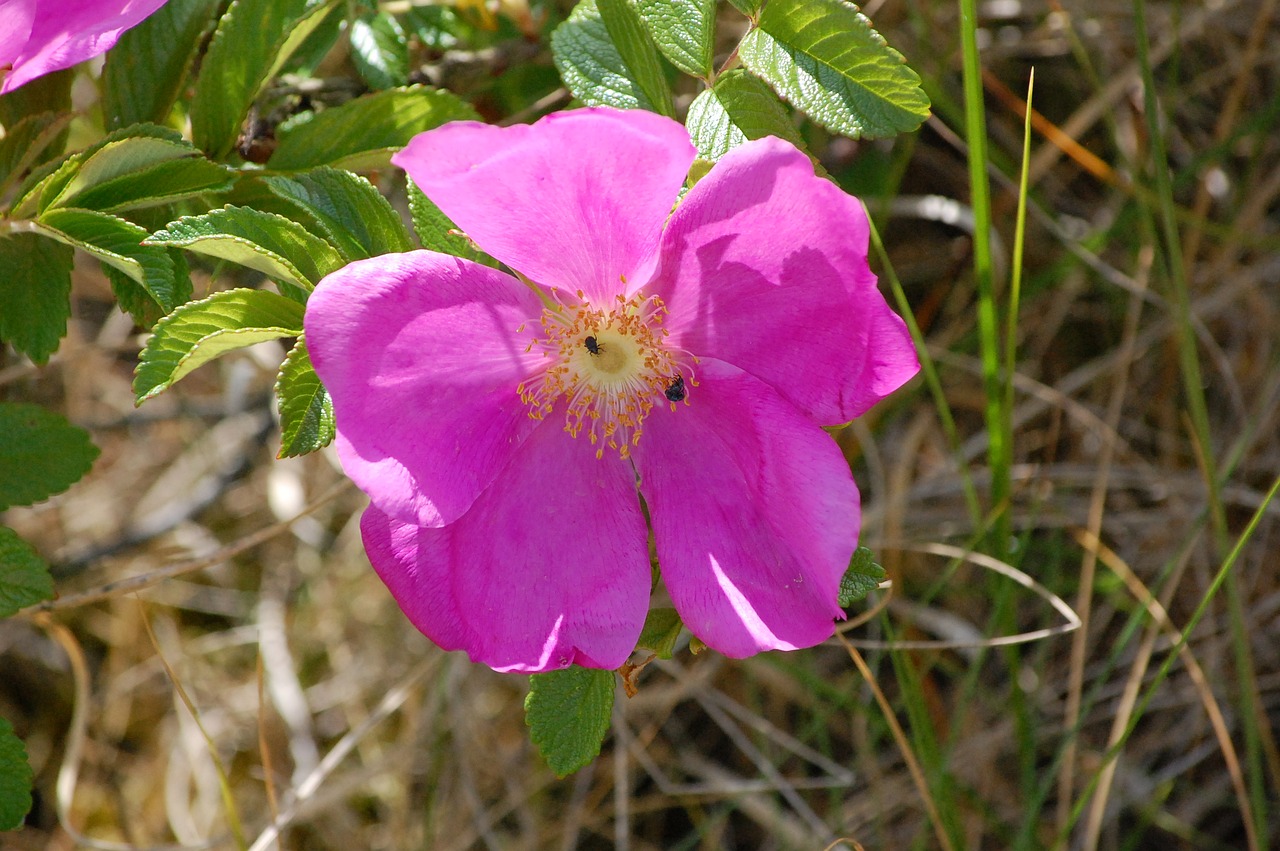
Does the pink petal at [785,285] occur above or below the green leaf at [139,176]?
below

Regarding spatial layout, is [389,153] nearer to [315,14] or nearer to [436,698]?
[315,14]

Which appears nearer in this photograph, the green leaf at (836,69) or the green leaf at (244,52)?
the green leaf at (836,69)

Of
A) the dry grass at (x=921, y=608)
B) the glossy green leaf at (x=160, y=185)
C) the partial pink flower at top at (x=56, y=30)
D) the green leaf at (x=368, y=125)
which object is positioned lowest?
the dry grass at (x=921, y=608)

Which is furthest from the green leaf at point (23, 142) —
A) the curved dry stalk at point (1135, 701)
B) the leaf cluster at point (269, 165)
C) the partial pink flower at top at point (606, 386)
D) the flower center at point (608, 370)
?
the curved dry stalk at point (1135, 701)

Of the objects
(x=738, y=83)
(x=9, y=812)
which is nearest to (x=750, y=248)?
(x=738, y=83)

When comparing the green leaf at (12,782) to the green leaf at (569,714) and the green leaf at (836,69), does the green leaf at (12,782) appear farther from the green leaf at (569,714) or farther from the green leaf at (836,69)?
the green leaf at (836,69)

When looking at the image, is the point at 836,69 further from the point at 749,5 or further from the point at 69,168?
the point at 69,168

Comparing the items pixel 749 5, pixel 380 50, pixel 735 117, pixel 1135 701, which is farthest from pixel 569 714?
pixel 1135 701
